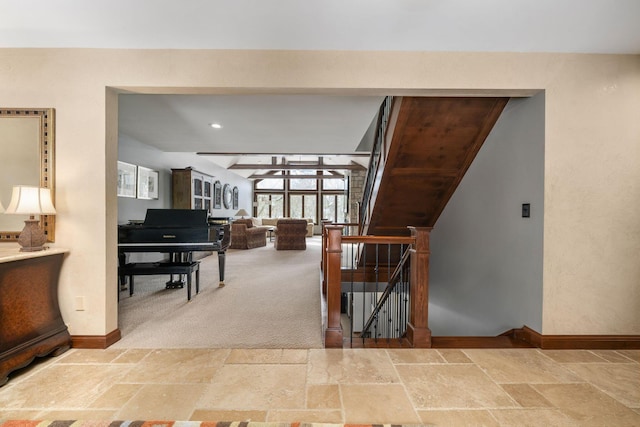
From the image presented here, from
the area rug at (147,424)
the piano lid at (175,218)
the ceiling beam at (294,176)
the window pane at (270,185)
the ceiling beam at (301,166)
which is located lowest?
the area rug at (147,424)

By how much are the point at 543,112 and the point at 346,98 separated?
1921 mm

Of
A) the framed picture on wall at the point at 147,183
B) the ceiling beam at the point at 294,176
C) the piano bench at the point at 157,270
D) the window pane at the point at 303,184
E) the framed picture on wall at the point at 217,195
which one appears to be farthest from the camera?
the window pane at the point at 303,184

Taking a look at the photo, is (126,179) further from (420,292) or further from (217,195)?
(420,292)

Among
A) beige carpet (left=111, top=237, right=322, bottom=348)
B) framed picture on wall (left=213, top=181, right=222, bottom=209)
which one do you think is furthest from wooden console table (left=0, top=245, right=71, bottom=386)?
framed picture on wall (left=213, top=181, right=222, bottom=209)

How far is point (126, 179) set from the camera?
5.11 metres

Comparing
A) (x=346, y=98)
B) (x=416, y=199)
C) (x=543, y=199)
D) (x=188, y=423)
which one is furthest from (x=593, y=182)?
(x=188, y=423)

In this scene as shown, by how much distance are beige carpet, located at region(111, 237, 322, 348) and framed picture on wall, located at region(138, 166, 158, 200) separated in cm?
175

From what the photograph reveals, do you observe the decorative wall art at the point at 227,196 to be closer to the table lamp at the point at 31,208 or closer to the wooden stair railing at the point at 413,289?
the table lamp at the point at 31,208

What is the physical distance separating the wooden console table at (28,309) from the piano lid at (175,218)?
183 cm

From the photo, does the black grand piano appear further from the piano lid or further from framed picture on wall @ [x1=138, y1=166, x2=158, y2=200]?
framed picture on wall @ [x1=138, y1=166, x2=158, y2=200]

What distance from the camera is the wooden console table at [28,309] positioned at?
1.96 meters

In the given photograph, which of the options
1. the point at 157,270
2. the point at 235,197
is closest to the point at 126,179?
the point at 157,270

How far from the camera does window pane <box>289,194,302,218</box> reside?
1427cm

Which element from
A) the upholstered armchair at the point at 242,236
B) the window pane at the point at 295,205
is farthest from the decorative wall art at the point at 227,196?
the window pane at the point at 295,205
